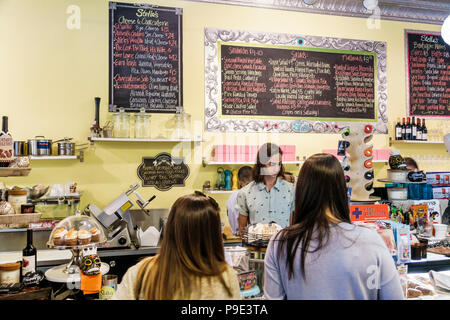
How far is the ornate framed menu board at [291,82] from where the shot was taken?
413 cm

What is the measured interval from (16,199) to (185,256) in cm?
122

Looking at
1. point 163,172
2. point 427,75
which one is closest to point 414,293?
point 163,172

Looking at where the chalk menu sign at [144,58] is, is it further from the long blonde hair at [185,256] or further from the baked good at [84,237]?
the long blonde hair at [185,256]

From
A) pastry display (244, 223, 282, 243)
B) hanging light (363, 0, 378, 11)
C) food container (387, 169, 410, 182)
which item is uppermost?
hanging light (363, 0, 378, 11)

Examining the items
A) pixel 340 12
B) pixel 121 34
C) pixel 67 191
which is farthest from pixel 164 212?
pixel 340 12

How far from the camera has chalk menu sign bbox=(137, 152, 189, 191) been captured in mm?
3965

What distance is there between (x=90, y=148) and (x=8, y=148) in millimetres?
2140

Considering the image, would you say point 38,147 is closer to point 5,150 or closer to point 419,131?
point 5,150

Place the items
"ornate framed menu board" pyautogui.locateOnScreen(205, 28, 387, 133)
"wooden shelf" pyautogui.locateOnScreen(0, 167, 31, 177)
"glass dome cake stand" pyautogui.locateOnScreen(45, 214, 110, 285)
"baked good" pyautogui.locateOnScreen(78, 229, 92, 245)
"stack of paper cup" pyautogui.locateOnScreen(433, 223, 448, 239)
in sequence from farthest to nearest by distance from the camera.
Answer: "ornate framed menu board" pyautogui.locateOnScreen(205, 28, 387, 133) → "stack of paper cup" pyautogui.locateOnScreen(433, 223, 448, 239) → "baked good" pyautogui.locateOnScreen(78, 229, 92, 245) → "glass dome cake stand" pyautogui.locateOnScreen(45, 214, 110, 285) → "wooden shelf" pyautogui.locateOnScreen(0, 167, 31, 177)

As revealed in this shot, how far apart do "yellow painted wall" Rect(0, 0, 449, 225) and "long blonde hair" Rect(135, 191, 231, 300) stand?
9.09ft

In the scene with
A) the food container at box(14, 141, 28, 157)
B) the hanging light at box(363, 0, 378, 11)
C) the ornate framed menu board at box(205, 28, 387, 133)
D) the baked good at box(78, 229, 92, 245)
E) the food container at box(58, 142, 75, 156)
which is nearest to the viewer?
the baked good at box(78, 229, 92, 245)

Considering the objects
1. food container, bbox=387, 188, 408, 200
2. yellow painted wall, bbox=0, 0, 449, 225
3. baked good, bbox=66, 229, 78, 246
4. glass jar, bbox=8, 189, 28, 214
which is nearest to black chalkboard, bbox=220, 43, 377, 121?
yellow painted wall, bbox=0, 0, 449, 225

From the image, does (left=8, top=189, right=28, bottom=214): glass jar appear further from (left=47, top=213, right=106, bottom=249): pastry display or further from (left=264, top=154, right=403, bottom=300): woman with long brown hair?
(left=264, top=154, right=403, bottom=300): woman with long brown hair

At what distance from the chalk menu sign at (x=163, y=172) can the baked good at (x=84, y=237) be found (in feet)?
5.78
